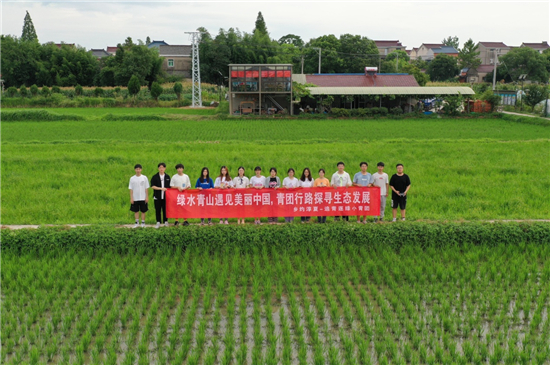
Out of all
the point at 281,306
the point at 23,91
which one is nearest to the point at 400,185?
the point at 281,306

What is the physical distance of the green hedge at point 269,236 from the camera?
28.9 feet

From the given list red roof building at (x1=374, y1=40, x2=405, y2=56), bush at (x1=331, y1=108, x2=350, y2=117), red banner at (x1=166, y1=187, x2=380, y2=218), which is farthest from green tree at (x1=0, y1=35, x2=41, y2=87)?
red roof building at (x1=374, y1=40, x2=405, y2=56)

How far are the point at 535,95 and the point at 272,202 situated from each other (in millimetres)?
32760

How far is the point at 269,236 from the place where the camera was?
9062mm

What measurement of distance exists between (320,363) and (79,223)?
22.6 ft

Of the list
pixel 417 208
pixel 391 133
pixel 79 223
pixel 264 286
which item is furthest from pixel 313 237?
pixel 391 133

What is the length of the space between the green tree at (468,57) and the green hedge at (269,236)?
6496 cm

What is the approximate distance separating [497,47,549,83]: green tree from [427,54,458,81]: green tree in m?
8.19

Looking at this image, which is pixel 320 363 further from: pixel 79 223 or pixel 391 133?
pixel 391 133

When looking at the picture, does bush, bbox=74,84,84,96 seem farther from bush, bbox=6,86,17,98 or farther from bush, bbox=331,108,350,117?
bush, bbox=331,108,350,117

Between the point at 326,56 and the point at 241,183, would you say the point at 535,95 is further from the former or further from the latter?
the point at 241,183

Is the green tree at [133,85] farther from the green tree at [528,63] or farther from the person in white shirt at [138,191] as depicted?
the green tree at [528,63]

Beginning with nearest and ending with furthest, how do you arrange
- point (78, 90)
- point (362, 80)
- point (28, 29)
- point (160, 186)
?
1. point (160, 186)
2. point (362, 80)
3. point (78, 90)
4. point (28, 29)

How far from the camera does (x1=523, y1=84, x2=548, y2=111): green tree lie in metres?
35.6
